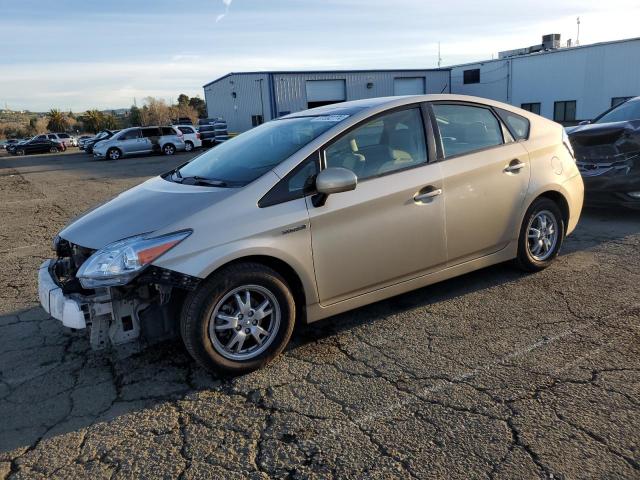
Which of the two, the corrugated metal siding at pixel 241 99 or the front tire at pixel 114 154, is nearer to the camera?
the front tire at pixel 114 154

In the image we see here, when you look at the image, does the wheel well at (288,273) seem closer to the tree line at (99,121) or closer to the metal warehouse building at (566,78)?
the metal warehouse building at (566,78)

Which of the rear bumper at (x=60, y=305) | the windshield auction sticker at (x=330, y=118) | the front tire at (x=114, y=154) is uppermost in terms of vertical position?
the windshield auction sticker at (x=330, y=118)

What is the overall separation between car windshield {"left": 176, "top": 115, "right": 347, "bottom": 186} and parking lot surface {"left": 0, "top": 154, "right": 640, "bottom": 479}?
131cm

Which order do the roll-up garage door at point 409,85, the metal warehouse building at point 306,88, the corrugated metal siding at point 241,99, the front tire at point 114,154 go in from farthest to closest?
the roll-up garage door at point 409,85 < the corrugated metal siding at point 241,99 < the metal warehouse building at point 306,88 < the front tire at point 114,154

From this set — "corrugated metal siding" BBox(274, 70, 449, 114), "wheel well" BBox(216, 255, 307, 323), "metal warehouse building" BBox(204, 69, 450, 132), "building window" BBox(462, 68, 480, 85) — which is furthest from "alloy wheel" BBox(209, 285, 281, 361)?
"building window" BBox(462, 68, 480, 85)

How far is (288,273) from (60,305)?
4.76 ft

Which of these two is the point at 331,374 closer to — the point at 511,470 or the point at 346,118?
the point at 511,470

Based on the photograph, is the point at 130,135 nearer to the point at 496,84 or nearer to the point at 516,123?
the point at 496,84

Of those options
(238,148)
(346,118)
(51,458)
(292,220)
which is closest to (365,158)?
(346,118)

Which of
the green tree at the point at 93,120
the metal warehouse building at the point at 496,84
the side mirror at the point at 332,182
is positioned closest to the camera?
the side mirror at the point at 332,182

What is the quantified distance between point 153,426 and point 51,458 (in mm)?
518

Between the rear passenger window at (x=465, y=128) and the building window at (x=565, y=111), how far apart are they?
32565 mm

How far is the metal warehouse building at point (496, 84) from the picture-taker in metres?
30.2

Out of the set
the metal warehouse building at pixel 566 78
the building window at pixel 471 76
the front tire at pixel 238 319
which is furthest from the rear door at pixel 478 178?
the building window at pixel 471 76
